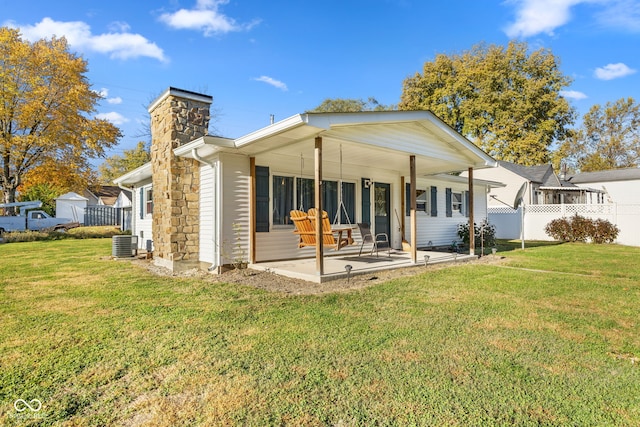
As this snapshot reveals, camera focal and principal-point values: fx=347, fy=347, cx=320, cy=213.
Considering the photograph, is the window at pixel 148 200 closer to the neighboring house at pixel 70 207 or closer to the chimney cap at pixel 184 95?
the chimney cap at pixel 184 95

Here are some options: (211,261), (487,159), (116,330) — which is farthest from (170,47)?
(116,330)

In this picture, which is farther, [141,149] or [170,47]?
[141,149]

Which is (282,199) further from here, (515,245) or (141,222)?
(515,245)

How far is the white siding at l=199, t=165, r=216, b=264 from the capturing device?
6.85 meters

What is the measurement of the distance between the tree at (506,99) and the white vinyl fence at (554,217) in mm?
8700

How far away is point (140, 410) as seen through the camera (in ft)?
6.64

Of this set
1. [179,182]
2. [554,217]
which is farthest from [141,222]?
[554,217]

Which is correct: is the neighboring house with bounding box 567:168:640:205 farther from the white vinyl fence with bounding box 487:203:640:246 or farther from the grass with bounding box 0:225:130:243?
the grass with bounding box 0:225:130:243

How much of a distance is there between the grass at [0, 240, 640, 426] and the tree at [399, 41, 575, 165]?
21.0 metres

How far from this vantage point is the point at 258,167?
7285 mm

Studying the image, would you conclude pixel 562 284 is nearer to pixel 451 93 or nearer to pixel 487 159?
pixel 487 159

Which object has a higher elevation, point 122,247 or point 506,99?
point 506,99

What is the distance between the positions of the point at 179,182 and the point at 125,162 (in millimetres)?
28471

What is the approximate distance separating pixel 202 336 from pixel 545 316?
3612 millimetres
